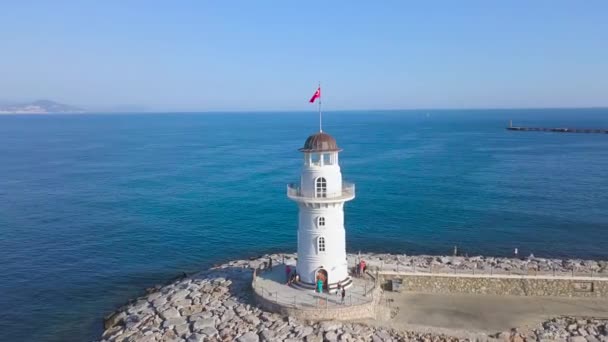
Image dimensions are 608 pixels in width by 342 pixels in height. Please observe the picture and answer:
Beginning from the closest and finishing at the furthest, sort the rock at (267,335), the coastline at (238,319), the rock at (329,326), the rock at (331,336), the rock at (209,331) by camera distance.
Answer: the rock at (331,336) → the rock at (267,335) → the coastline at (238,319) → the rock at (329,326) → the rock at (209,331)

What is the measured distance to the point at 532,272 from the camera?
27.0 m

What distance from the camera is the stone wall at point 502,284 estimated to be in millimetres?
25672

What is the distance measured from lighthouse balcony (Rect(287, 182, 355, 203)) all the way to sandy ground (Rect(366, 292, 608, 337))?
5.65m

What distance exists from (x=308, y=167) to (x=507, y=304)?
39.9 feet

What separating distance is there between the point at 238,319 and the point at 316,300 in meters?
3.68

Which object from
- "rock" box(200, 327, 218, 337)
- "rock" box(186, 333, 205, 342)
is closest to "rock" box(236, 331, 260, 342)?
"rock" box(200, 327, 218, 337)

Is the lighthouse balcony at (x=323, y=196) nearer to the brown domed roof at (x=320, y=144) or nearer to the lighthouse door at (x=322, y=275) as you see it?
A: the brown domed roof at (x=320, y=144)

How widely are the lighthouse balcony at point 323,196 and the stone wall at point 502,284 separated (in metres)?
5.79

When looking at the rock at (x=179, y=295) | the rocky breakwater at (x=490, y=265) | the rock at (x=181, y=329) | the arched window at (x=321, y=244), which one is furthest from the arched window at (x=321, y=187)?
the rock at (x=179, y=295)

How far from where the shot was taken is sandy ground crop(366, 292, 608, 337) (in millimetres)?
21875

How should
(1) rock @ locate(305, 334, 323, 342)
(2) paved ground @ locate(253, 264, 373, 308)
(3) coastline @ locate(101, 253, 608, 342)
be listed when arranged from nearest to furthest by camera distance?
(1) rock @ locate(305, 334, 323, 342)
(3) coastline @ locate(101, 253, 608, 342)
(2) paved ground @ locate(253, 264, 373, 308)

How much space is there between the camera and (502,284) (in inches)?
1027

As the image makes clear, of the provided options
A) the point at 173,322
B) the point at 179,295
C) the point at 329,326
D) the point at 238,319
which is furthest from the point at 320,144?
the point at 179,295

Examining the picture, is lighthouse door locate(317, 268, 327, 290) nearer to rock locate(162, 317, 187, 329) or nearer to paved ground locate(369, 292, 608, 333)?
paved ground locate(369, 292, 608, 333)
